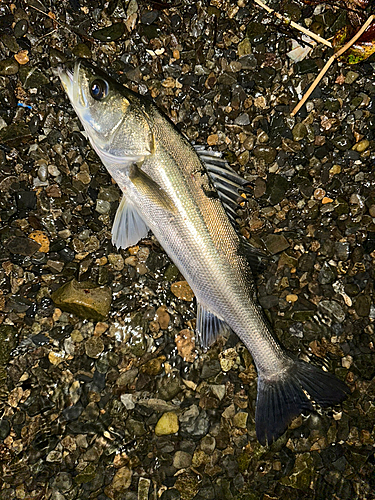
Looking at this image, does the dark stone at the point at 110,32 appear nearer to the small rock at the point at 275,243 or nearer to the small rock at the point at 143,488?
the small rock at the point at 275,243

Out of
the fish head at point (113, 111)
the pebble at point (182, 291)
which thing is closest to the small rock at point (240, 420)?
the pebble at point (182, 291)

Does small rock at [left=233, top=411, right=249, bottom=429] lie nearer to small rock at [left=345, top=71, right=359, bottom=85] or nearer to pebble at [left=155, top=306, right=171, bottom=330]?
pebble at [left=155, top=306, right=171, bottom=330]

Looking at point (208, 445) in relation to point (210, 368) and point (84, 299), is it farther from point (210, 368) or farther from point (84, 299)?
point (84, 299)

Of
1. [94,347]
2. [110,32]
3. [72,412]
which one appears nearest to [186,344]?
[94,347]

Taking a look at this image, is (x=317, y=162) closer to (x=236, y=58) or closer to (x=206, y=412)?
(x=236, y=58)

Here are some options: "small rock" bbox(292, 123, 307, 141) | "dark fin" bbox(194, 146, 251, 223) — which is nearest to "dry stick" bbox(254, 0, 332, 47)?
"small rock" bbox(292, 123, 307, 141)

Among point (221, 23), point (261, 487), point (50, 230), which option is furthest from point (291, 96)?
point (261, 487)
